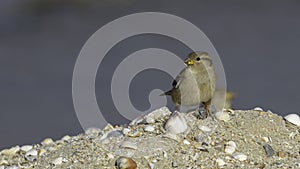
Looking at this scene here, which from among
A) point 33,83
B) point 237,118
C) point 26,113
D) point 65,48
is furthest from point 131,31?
point 237,118

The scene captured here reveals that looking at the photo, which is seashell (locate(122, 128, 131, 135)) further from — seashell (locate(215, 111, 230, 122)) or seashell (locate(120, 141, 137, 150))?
seashell (locate(215, 111, 230, 122))

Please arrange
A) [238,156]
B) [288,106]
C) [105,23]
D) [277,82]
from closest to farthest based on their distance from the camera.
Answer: [238,156] < [288,106] < [277,82] < [105,23]

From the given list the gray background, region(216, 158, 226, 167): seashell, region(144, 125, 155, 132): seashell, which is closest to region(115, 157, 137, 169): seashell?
region(144, 125, 155, 132): seashell

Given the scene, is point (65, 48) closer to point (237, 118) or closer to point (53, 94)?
point (53, 94)

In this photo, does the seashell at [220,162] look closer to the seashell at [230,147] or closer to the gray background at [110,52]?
the seashell at [230,147]

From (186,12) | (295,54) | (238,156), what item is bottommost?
(238,156)

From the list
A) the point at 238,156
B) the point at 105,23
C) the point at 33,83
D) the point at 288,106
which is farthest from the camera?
the point at 105,23

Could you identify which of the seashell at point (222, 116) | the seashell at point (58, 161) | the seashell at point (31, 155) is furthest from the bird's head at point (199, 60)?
the seashell at point (31, 155)

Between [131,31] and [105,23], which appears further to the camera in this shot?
[105,23]
